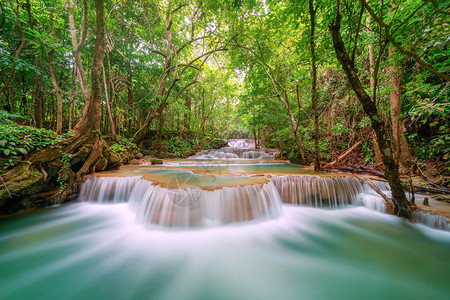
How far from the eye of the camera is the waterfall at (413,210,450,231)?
244cm

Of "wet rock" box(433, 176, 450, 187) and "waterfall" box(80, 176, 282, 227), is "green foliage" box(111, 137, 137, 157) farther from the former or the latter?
"wet rock" box(433, 176, 450, 187)

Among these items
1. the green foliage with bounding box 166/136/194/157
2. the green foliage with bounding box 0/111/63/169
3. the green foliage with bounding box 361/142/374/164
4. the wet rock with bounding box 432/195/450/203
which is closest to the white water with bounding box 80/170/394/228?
the wet rock with bounding box 432/195/450/203

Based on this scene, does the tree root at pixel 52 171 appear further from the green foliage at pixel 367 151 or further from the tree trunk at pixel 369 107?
the green foliage at pixel 367 151

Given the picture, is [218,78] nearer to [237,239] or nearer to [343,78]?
[343,78]

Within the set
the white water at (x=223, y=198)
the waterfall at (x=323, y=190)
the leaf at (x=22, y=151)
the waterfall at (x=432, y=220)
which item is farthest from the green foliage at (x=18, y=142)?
the waterfall at (x=432, y=220)

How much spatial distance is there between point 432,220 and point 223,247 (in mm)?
3518

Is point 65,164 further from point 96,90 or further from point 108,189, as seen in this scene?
point 96,90

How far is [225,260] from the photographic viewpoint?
2146 millimetres

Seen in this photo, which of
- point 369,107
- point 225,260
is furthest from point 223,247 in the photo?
point 369,107

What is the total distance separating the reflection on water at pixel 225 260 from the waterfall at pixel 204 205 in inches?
7.0

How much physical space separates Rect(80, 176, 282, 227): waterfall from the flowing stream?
0.06ft

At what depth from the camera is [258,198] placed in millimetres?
3287

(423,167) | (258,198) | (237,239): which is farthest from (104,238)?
(423,167)

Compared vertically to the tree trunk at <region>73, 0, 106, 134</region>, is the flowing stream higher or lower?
lower
